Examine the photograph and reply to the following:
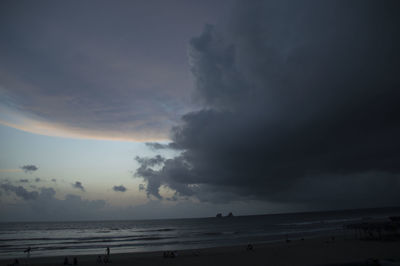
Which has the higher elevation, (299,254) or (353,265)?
(353,265)

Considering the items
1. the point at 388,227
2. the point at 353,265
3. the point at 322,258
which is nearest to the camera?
the point at 353,265

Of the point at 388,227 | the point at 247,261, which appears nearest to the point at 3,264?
the point at 247,261

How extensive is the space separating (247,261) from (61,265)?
19897 mm

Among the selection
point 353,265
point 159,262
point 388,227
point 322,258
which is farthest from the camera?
point 388,227

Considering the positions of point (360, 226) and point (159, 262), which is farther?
point (360, 226)

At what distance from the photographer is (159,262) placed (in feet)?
84.7

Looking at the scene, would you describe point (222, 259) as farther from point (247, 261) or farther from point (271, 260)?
point (271, 260)

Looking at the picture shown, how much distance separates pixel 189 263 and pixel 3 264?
21.2 m

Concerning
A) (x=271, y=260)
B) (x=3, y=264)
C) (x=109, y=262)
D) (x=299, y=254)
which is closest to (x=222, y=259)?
(x=271, y=260)

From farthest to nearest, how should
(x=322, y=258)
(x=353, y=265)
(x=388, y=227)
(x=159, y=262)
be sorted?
(x=388, y=227) < (x=159, y=262) < (x=322, y=258) < (x=353, y=265)

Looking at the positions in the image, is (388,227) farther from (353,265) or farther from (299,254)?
(353,265)

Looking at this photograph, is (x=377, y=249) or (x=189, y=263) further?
(x=377, y=249)

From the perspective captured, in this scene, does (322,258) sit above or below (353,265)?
below

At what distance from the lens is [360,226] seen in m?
36.6
